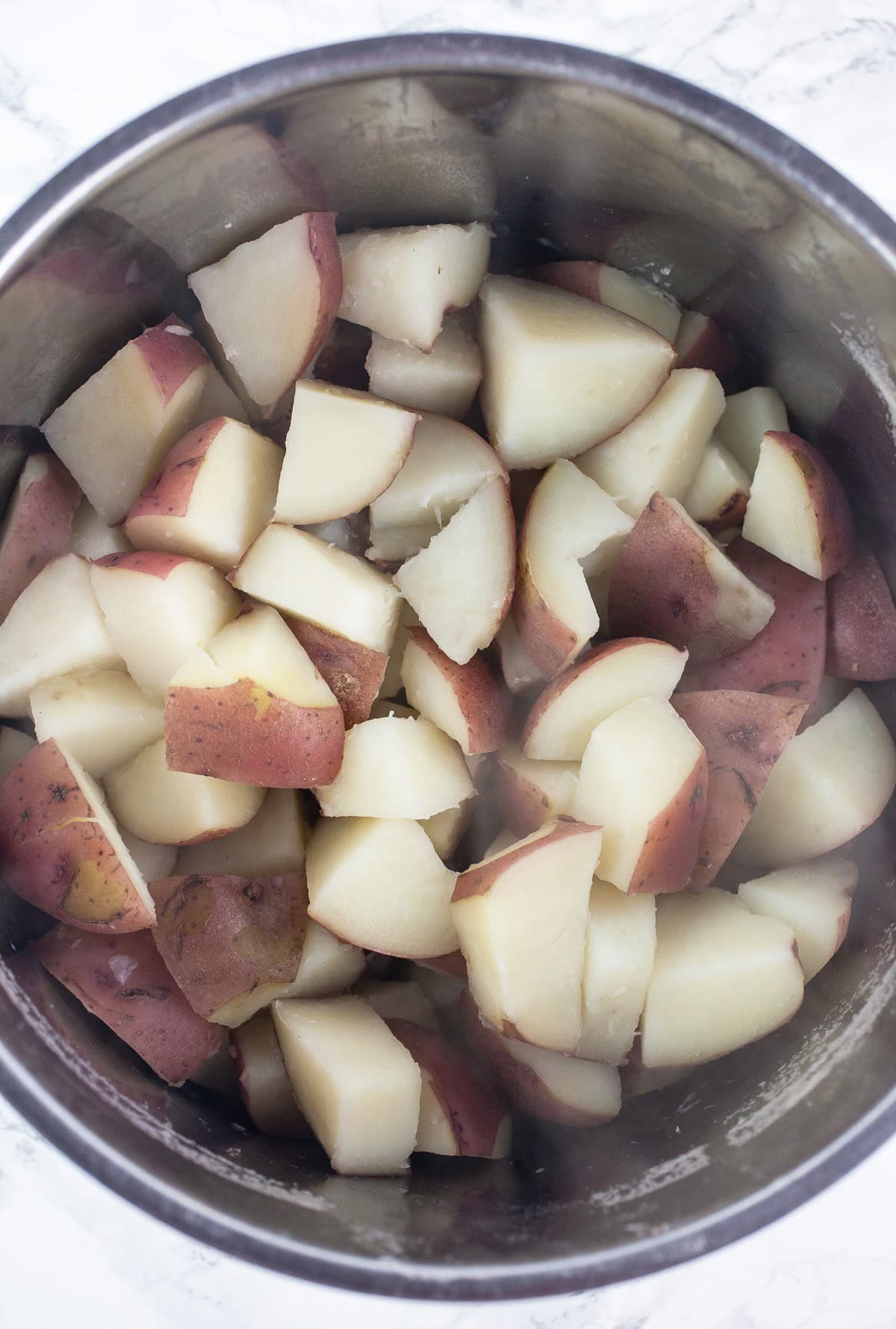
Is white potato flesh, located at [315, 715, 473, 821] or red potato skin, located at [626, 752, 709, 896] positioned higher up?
red potato skin, located at [626, 752, 709, 896]

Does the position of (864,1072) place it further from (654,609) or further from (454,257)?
(454,257)

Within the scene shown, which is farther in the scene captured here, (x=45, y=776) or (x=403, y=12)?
(x=403, y=12)

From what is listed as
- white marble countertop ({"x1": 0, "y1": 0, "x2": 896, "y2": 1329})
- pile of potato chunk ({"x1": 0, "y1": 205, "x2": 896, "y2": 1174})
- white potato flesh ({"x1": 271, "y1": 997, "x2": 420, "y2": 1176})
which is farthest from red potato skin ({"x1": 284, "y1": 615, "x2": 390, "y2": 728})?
white marble countertop ({"x1": 0, "y1": 0, "x2": 896, "y2": 1329})

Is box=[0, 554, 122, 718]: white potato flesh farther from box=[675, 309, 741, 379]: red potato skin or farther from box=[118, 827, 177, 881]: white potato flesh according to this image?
box=[675, 309, 741, 379]: red potato skin

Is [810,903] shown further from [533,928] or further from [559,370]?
[559,370]

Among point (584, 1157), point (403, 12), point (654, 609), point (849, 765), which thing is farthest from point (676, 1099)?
point (403, 12)

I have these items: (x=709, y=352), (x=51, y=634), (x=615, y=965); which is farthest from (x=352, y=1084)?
(x=709, y=352)
